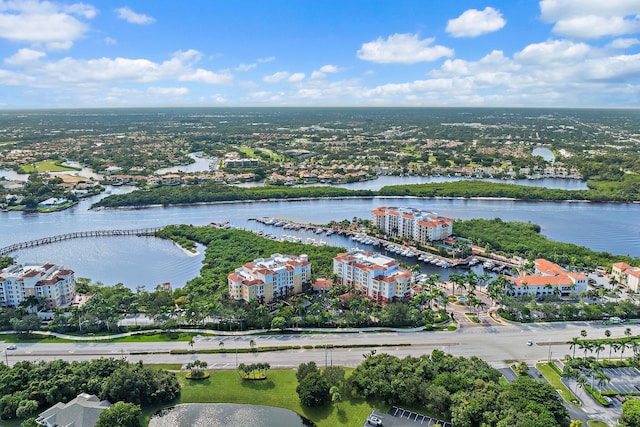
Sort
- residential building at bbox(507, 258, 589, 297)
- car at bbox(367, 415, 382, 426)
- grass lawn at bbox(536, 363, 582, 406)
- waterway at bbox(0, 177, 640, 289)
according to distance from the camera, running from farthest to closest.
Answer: waterway at bbox(0, 177, 640, 289)
residential building at bbox(507, 258, 589, 297)
grass lawn at bbox(536, 363, 582, 406)
car at bbox(367, 415, 382, 426)

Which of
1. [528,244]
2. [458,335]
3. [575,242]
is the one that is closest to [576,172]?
[575,242]

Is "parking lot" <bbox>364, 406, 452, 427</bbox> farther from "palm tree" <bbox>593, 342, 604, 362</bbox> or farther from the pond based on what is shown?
"palm tree" <bbox>593, 342, 604, 362</bbox>

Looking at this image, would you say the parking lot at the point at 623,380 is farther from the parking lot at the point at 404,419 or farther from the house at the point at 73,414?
the house at the point at 73,414

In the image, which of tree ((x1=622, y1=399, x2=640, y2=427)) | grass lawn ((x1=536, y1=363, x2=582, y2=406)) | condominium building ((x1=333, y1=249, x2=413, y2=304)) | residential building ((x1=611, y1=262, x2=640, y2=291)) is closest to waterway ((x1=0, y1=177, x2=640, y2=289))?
condominium building ((x1=333, y1=249, x2=413, y2=304))

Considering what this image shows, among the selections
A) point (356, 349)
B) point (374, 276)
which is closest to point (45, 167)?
point (374, 276)

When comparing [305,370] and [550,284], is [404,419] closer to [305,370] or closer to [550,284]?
[305,370]

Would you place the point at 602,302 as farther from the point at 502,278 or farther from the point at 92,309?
the point at 92,309
